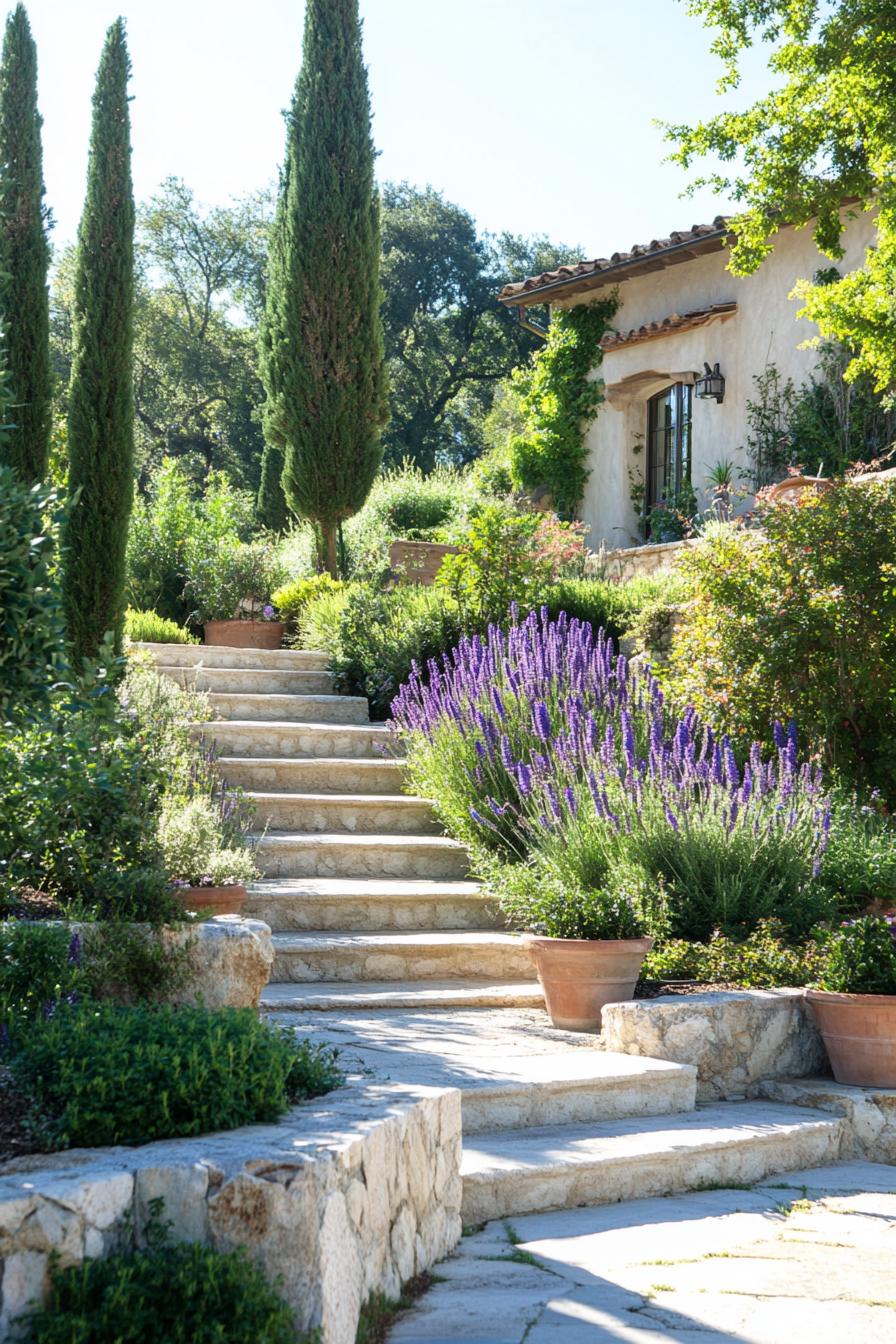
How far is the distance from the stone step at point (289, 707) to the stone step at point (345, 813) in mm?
1368

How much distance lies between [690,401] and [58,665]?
1253cm

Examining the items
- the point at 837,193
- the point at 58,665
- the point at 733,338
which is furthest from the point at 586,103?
the point at 58,665

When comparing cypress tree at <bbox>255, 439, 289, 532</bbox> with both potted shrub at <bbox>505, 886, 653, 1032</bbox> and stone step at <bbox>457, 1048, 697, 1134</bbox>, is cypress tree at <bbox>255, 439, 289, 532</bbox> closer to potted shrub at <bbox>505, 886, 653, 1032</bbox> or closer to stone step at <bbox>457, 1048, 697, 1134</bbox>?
potted shrub at <bbox>505, 886, 653, 1032</bbox>

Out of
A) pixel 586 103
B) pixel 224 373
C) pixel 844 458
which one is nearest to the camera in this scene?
pixel 586 103

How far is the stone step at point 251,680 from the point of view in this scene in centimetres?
941

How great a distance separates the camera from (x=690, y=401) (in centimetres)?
1536

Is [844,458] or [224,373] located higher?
[224,373]

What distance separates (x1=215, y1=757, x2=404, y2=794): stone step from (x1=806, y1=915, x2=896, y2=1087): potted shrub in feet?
11.5

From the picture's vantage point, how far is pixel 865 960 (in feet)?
16.4

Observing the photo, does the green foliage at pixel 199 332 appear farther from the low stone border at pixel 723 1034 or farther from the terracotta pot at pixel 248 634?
the low stone border at pixel 723 1034

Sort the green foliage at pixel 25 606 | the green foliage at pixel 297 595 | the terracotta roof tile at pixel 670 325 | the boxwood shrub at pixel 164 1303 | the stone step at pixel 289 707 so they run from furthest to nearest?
1. the terracotta roof tile at pixel 670 325
2. the green foliage at pixel 297 595
3. the stone step at pixel 289 707
4. the green foliage at pixel 25 606
5. the boxwood shrub at pixel 164 1303

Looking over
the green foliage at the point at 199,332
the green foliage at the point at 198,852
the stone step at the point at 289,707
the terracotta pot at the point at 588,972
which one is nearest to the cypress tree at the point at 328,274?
the stone step at the point at 289,707

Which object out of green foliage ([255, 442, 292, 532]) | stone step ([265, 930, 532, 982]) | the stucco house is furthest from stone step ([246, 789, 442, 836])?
green foliage ([255, 442, 292, 532])

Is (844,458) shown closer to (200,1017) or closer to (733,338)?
(733,338)
